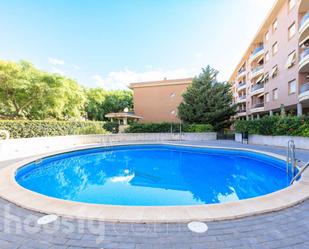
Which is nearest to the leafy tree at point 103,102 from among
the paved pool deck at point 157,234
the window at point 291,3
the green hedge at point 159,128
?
the green hedge at point 159,128

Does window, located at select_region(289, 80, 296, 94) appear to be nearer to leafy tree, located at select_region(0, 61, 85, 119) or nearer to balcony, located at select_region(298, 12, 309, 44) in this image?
balcony, located at select_region(298, 12, 309, 44)

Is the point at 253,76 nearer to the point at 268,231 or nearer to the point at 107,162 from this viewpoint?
the point at 107,162

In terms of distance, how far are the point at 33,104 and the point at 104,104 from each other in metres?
20.6

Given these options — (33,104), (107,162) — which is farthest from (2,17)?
(107,162)

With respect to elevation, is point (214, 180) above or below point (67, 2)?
below

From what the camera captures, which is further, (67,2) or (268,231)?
(67,2)

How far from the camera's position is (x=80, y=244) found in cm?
259

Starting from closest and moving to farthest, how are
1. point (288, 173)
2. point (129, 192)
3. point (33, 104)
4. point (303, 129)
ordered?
1. point (129, 192)
2. point (288, 173)
3. point (303, 129)
4. point (33, 104)

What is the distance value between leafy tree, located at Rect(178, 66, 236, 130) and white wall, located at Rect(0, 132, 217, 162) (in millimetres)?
2343

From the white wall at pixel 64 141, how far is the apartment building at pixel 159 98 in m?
7.23

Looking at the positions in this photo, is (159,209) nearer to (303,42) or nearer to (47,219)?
(47,219)

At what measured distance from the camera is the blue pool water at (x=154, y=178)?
601 centimetres

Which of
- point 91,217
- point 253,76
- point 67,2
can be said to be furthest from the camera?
point 253,76

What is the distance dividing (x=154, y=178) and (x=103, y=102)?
35469 mm
